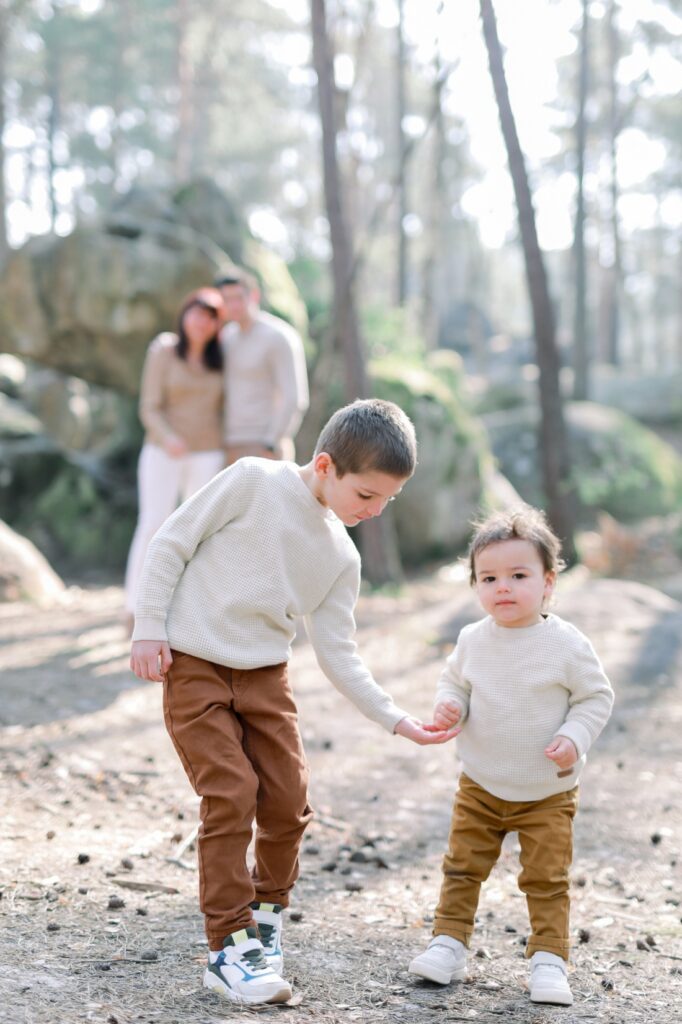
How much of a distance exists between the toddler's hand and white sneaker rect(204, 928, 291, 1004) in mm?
769

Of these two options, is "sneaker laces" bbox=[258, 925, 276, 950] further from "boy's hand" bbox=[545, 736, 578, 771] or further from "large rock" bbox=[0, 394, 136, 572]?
"large rock" bbox=[0, 394, 136, 572]

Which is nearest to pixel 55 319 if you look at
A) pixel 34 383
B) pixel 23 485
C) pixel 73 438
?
pixel 23 485

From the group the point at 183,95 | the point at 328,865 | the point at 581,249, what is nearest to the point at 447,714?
the point at 328,865

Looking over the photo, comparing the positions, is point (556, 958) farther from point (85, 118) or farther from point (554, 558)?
point (85, 118)

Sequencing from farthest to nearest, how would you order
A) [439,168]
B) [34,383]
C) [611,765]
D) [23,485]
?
[439,168]
[34,383]
[23,485]
[611,765]

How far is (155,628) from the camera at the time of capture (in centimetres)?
300

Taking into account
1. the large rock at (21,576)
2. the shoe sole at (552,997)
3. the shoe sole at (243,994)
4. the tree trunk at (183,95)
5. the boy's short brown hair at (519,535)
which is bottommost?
the large rock at (21,576)

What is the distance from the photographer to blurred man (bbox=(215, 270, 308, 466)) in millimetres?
7086

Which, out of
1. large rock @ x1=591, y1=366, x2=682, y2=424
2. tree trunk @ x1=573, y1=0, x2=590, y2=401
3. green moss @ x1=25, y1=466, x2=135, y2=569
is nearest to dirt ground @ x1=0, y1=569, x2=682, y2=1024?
green moss @ x1=25, y1=466, x2=135, y2=569

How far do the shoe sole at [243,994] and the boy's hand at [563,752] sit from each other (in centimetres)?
92

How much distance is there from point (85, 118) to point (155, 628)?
35.2m

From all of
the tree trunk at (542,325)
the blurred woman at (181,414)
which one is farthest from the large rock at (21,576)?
the tree trunk at (542,325)

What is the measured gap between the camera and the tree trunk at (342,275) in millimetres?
10430

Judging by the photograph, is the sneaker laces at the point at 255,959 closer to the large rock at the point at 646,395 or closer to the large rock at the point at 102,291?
the large rock at the point at 102,291
